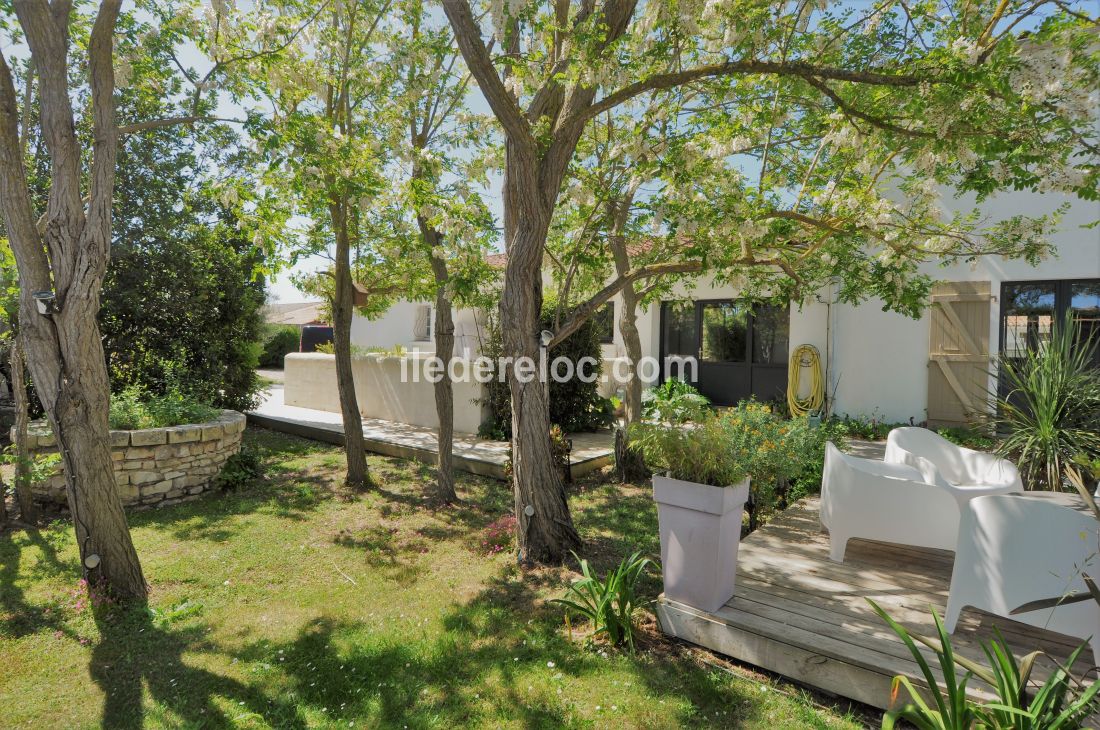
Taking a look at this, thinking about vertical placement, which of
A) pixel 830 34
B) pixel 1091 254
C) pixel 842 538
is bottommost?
pixel 842 538

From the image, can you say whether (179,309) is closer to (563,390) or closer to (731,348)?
(563,390)

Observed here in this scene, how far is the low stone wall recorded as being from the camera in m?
5.34

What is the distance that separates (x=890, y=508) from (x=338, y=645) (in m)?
3.36

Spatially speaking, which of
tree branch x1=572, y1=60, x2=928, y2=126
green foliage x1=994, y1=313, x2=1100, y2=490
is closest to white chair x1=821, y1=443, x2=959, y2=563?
green foliage x1=994, y1=313, x2=1100, y2=490

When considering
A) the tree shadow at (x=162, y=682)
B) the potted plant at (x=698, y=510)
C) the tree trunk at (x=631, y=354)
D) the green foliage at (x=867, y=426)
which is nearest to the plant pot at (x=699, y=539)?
the potted plant at (x=698, y=510)

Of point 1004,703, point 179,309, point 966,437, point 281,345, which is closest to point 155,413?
point 179,309

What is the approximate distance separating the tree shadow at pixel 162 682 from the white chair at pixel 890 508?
325 centimetres

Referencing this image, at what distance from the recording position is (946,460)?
438 centimetres

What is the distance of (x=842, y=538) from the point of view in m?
3.68

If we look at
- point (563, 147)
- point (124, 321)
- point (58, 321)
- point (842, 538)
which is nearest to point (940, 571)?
point (842, 538)

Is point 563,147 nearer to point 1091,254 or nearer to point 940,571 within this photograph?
point 940,571

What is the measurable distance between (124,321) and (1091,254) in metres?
13.0

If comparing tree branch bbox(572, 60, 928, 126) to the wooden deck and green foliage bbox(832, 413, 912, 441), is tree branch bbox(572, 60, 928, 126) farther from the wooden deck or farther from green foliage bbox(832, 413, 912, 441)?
green foliage bbox(832, 413, 912, 441)

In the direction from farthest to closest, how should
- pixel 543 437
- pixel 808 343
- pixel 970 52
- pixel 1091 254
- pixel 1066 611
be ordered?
pixel 808 343 < pixel 1091 254 < pixel 543 437 < pixel 970 52 < pixel 1066 611
